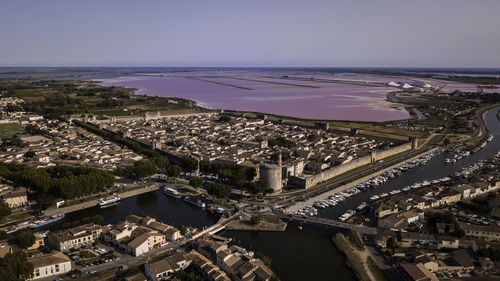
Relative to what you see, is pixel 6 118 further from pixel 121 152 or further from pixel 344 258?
pixel 344 258

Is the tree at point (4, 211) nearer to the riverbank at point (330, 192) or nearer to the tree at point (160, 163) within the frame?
the tree at point (160, 163)

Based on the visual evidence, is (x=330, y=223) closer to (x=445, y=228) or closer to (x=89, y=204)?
(x=445, y=228)

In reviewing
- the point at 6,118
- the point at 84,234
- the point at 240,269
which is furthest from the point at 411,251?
the point at 6,118

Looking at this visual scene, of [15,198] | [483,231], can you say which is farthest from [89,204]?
[483,231]

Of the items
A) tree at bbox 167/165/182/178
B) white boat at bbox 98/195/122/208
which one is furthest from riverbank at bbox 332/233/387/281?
white boat at bbox 98/195/122/208

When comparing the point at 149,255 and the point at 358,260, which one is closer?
the point at 358,260

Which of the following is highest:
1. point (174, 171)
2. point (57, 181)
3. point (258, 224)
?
point (57, 181)

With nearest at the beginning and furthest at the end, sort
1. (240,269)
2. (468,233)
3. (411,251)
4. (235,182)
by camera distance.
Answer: (240,269), (411,251), (468,233), (235,182)
